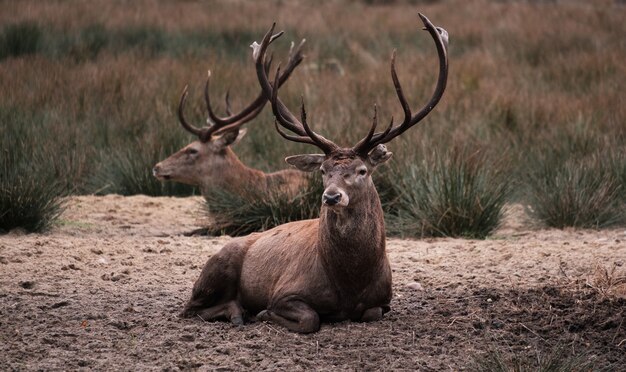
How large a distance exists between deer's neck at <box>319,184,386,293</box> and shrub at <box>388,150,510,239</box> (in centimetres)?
326

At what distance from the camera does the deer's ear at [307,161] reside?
7.05m

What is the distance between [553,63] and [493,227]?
901 centimetres

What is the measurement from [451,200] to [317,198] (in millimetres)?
1286

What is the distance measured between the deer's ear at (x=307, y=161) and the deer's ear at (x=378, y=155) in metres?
0.31

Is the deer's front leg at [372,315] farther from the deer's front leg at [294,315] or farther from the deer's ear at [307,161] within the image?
the deer's ear at [307,161]

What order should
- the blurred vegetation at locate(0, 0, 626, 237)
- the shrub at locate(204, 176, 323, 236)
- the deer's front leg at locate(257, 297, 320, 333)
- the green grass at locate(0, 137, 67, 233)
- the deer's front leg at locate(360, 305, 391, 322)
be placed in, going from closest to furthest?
the deer's front leg at locate(257, 297, 320, 333) → the deer's front leg at locate(360, 305, 391, 322) → the green grass at locate(0, 137, 67, 233) → the shrub at locate(204, 176, 323, 236) → the blurred vegetation at locate(0, 0, 626, 237)

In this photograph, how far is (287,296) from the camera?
6797 millimetres

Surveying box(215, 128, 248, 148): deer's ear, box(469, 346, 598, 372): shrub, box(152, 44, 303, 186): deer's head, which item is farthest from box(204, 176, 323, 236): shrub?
box(469, 346, 598, 372): shrub

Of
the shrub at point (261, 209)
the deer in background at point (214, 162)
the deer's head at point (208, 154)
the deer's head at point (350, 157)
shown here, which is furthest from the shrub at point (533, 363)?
the deer's head at point (208, 154)

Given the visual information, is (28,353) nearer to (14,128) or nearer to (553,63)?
(14,128)

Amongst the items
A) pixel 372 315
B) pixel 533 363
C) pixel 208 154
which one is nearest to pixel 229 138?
pixel 208 154

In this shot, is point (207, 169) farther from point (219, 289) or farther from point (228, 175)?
point (219, 289)

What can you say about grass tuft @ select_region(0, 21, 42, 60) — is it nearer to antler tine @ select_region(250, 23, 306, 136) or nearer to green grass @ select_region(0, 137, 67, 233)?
green grass @ select_region(0, 137, 67, 233)

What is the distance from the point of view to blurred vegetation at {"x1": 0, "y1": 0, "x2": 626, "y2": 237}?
11.1m
